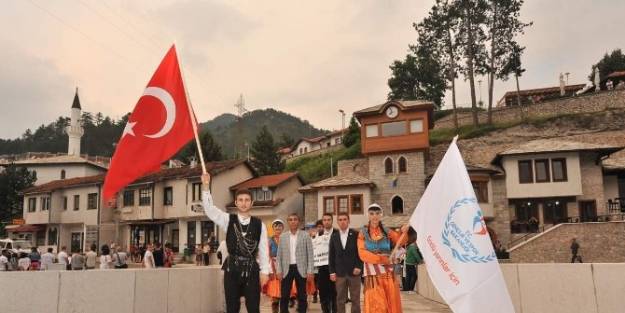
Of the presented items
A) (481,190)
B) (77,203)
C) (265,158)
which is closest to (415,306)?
(481,190)

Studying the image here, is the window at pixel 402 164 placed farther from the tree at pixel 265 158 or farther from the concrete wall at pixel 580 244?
the tree at pixel 265 158

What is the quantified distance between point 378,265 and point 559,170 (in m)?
31.3

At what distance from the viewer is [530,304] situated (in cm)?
950

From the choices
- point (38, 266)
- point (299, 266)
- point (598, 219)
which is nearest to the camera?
point (299, 266)

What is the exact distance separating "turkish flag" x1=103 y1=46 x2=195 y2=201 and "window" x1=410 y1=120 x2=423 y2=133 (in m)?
32.1

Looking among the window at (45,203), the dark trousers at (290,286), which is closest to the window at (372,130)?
the dark trousers at (290,286)

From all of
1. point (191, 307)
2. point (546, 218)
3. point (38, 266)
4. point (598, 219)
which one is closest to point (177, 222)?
point (38, 266)

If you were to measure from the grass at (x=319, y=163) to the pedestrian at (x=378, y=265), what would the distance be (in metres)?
42.6

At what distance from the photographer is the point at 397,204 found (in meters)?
38.8

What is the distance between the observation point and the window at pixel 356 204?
38.5 meters

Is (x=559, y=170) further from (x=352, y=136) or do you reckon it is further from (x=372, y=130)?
(x=352, y=136)

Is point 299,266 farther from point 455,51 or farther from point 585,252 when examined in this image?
point 455,51

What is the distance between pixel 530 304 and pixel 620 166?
32289 mm

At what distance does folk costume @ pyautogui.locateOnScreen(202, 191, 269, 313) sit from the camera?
6242 mm
